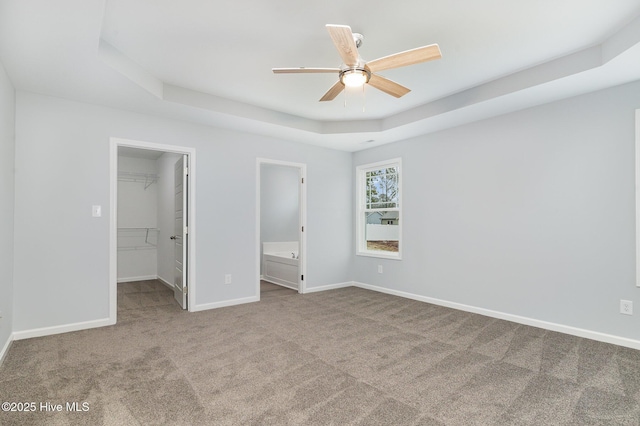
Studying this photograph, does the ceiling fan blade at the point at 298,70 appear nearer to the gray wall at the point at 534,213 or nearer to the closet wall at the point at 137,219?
the gray wall at the point at 534,213

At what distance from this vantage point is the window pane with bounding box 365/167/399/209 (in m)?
5.52

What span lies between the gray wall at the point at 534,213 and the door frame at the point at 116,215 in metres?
3.10

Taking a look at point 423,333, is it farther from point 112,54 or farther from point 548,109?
point 112,54

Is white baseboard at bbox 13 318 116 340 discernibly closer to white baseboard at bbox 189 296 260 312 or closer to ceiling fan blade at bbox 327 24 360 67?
white baseboard at bbox 189 296 260 312

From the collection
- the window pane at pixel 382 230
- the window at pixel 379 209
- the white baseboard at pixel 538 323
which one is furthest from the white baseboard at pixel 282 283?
the white baseboard at pixel 538 323

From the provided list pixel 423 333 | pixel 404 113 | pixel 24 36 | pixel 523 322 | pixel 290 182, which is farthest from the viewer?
pixel 290 182

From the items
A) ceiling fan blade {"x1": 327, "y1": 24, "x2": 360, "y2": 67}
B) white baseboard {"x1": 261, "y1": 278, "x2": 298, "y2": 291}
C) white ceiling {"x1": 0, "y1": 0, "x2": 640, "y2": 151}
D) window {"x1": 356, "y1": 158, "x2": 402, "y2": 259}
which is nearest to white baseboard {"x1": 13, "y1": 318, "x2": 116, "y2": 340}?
white ceiling {"x1": 0, "y1": 0, "x2": 640, "y2": 151}

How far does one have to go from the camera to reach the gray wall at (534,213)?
10.6 ft

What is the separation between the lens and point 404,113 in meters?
4.57

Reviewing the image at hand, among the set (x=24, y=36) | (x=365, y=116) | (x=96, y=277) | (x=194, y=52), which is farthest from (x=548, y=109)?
(x=96, y=277)

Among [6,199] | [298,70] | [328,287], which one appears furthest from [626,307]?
[6,199]

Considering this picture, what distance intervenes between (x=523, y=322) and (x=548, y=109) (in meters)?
2.39

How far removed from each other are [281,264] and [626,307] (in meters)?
4.67

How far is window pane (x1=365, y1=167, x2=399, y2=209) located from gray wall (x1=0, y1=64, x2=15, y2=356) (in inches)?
185
